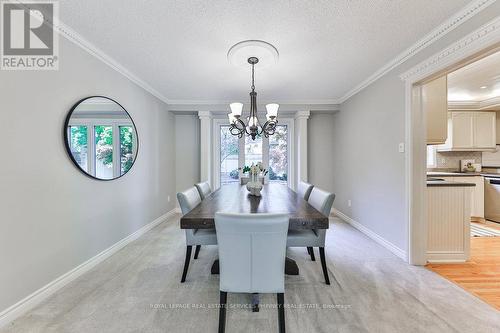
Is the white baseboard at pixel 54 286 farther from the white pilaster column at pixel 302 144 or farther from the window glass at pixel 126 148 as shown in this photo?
the white pilaster column at pixel 302 144

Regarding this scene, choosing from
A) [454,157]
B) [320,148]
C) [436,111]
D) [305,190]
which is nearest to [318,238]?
[305,190]

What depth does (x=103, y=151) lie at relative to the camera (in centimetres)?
248

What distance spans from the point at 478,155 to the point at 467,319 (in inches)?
187

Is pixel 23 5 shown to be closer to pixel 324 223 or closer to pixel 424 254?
pixel 324 223

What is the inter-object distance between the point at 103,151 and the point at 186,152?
2.28 metres

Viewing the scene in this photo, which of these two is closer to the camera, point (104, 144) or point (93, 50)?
point (93, 50)

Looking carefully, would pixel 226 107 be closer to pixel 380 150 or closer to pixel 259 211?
pixel 380 150

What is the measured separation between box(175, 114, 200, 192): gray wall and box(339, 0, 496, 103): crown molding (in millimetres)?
3355

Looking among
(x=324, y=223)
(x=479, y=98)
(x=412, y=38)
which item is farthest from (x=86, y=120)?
(x=479, y=98)

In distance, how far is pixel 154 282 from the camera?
2.04 meters

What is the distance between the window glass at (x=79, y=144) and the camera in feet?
6.80

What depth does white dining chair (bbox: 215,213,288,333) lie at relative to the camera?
1269 mm

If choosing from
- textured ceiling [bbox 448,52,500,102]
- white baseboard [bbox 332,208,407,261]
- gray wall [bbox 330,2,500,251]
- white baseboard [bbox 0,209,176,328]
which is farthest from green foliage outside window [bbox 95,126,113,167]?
textured ceiling [bbox 448,52,500,102]

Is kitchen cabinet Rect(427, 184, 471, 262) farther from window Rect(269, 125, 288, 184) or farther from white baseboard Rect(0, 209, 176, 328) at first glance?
white baseboard Rect(0, 209, 176, 328)
